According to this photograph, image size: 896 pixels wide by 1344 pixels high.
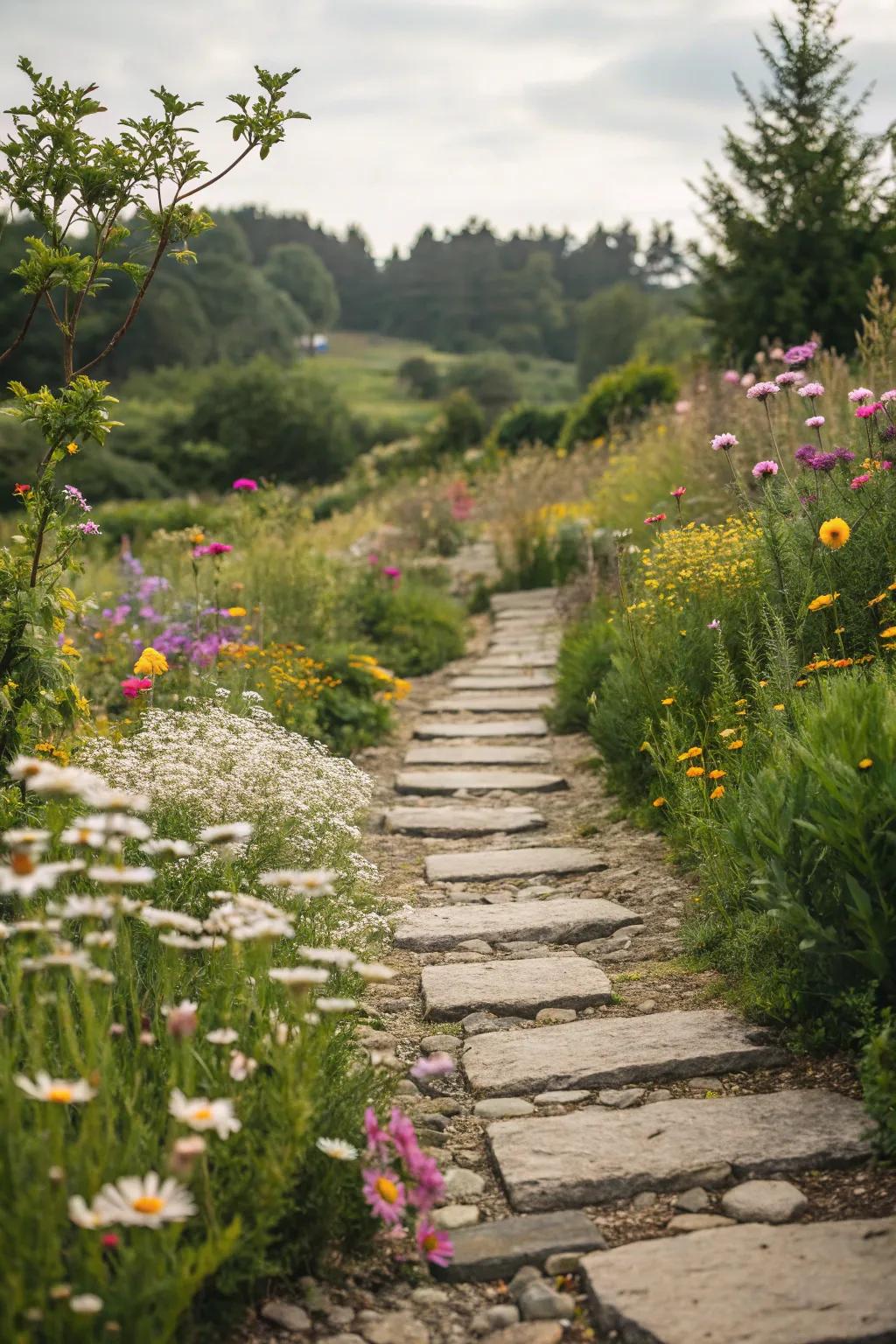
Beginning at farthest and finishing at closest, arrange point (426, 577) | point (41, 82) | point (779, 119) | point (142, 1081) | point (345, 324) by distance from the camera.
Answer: point (345, 324) < point (779, 119) < point (426, 577) < point (41, 82) < point (142, 1081)

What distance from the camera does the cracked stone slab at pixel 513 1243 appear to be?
1.94m

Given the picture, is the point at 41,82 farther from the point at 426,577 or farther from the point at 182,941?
the point at 426,577

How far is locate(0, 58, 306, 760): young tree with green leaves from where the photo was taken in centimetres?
310

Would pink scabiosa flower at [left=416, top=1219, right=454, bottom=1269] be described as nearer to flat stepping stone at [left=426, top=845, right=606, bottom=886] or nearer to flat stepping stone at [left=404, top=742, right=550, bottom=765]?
flat stepping stone at [left=426, top=845, right=606, bottom=886]

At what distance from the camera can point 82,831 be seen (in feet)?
5.68

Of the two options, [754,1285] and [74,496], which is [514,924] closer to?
[754,1285]

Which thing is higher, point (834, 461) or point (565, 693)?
point (834, 461)

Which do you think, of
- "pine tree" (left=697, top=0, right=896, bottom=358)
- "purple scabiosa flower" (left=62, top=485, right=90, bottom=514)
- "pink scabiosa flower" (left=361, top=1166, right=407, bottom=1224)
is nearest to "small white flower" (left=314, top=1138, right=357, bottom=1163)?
"pink scabiosa flower" (left=361, top=1166, right=407, bottom=1224)

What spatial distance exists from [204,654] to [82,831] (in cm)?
379

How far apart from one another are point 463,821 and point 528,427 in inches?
634

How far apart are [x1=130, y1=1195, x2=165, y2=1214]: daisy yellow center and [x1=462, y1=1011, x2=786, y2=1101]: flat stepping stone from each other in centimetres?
125

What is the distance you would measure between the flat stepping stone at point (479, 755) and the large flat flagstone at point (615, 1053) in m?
2.72

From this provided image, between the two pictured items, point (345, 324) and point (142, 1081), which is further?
point (345, 324)

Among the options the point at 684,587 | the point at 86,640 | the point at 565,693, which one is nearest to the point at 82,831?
the point at 684,587
